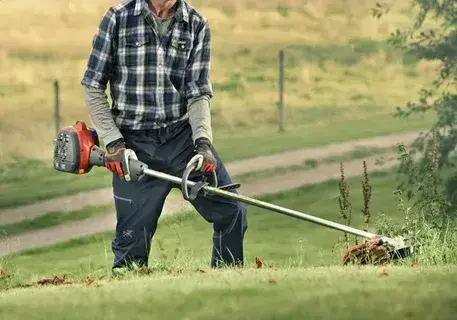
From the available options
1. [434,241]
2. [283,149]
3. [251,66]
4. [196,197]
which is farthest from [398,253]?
[251,66]

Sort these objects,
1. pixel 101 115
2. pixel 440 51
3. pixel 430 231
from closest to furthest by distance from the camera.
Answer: pixel 101 115 < pixel 430 231 < pixel 440 51

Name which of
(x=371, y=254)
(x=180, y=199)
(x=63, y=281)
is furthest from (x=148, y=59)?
(x=180, y=199)

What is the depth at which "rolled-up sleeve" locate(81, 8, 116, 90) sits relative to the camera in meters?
7.32

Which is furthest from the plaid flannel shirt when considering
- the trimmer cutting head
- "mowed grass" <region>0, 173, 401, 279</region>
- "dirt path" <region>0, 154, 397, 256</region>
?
"dirt path" <region>0, 154, 397, 256</region>

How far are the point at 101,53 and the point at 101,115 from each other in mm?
330

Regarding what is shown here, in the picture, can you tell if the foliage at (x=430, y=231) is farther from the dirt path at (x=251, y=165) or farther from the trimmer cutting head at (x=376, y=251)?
the dirt path at (x=251, y=165)

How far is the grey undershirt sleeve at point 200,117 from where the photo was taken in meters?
7.36

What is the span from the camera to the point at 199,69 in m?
7.48

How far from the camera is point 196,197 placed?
7430mm

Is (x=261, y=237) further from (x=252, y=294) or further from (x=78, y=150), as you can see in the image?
(x=252, y=294)

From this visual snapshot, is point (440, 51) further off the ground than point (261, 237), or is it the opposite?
point (440, 51)

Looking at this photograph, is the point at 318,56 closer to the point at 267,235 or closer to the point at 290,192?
the point at 290,192

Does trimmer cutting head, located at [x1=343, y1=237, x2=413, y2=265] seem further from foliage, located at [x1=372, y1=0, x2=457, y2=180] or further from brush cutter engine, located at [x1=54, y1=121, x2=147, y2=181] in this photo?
foliage, located at [x1=372, y1=0, x2=457, y2=180]

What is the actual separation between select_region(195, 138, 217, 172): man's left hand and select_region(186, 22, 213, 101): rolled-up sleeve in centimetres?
26
